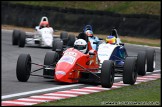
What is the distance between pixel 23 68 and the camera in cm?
1600

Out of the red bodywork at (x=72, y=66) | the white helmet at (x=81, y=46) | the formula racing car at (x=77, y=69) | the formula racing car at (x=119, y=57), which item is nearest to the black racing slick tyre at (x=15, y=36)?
the formula racing car at (x=119, y=57)

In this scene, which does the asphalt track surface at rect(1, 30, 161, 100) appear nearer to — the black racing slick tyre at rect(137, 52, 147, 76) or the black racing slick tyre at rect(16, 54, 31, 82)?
the black racing slick tyre at rect(16, 54, 31, 82)

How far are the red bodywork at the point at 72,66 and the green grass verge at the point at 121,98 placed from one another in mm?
1333

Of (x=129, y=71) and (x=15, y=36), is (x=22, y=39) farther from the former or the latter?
(x=129, y=71)

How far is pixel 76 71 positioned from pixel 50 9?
24.7m

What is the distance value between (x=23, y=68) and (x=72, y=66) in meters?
1.29

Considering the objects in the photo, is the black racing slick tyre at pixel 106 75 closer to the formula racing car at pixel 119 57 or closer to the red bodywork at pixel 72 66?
the red bodywork at pixel 72 66

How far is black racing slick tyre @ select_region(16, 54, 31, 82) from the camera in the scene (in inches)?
631

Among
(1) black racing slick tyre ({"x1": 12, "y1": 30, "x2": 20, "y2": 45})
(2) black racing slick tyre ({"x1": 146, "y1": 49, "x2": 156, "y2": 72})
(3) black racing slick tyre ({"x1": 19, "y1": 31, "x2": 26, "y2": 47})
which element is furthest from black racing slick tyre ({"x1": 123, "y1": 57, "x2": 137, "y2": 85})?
(1) black racing slick tyre ({"x1": 12, "y1": 30, "x2": 20, "y2": 45})

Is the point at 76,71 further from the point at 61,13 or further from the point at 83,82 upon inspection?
the point at 61,13

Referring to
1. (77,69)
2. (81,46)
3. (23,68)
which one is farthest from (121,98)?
(81,46)

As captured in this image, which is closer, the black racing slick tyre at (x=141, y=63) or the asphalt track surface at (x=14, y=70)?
the asphalt track surface at (x=14, y=70)

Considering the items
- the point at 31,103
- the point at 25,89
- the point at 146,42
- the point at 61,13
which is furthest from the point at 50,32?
the point at 31,103

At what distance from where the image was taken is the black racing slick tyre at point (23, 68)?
16.0 m
